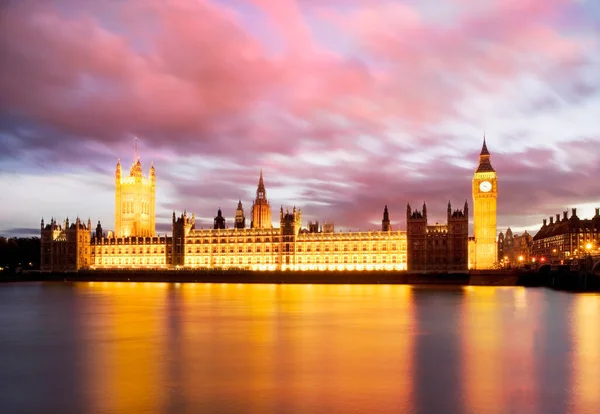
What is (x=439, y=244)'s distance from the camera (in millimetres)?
107438

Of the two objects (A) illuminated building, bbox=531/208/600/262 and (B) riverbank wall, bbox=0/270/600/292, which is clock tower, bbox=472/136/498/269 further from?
(B) riverbank wall, bbox=0/270/600/292

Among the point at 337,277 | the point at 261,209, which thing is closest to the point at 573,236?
the point at 337,277

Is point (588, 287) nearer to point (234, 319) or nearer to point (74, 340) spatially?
point (234, 319)

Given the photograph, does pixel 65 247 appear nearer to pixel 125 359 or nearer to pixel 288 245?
pixel 288 245

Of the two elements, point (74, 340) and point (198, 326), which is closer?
point (74, 340)

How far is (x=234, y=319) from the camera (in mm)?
45062

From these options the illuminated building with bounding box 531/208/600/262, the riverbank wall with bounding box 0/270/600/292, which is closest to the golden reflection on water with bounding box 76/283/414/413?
the riverbank wall with bounding box 0/270/600/292

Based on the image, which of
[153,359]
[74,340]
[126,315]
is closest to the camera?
[153,359]

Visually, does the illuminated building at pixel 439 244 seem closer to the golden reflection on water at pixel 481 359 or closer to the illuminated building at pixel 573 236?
the illuminated building at pixel 573 236

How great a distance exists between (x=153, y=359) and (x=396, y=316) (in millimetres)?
22020

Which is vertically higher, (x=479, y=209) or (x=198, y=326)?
(x=479, y=209)

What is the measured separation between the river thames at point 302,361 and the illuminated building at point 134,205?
303 ft

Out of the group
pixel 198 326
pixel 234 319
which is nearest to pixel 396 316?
pixel 234 319

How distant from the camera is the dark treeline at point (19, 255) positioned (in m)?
133
